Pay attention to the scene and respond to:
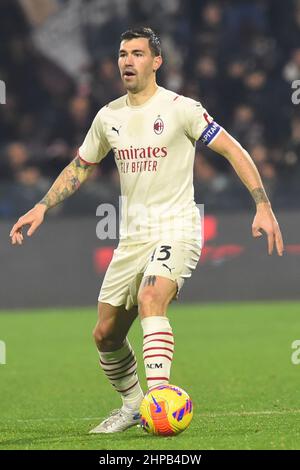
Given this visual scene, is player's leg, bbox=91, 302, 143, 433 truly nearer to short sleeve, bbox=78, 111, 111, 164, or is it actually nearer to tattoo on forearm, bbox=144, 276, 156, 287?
tattoo on forearm, bbox=144, 276, 156, 287

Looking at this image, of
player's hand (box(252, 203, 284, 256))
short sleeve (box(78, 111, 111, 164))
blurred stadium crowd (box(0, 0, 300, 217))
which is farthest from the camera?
blurred stadium crowd (box(0, 0, 300, 217))

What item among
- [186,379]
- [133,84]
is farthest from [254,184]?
[186,379]

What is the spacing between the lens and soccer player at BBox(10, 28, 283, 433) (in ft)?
22.4

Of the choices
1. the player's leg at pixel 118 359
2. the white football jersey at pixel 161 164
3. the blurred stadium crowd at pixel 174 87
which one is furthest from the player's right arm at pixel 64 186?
the blurred stadium crowd at pixel 174 87

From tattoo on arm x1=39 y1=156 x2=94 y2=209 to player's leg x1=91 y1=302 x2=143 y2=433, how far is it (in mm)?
693

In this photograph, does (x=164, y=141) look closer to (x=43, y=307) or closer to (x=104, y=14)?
(x=43, y=307)

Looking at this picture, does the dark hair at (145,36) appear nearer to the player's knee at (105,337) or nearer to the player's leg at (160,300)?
the player's leg at (160,300)

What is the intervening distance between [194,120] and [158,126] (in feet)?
0.72

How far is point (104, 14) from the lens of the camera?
18.0 meters

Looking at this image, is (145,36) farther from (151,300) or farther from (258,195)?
(151,300)

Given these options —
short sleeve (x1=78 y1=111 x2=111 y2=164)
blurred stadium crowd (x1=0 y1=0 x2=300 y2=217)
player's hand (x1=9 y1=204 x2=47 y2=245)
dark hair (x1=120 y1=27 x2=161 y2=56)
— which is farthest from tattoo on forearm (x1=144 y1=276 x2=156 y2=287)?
blurred stadium crowd (x1=0 y1=0 x2=300 y2=217)
